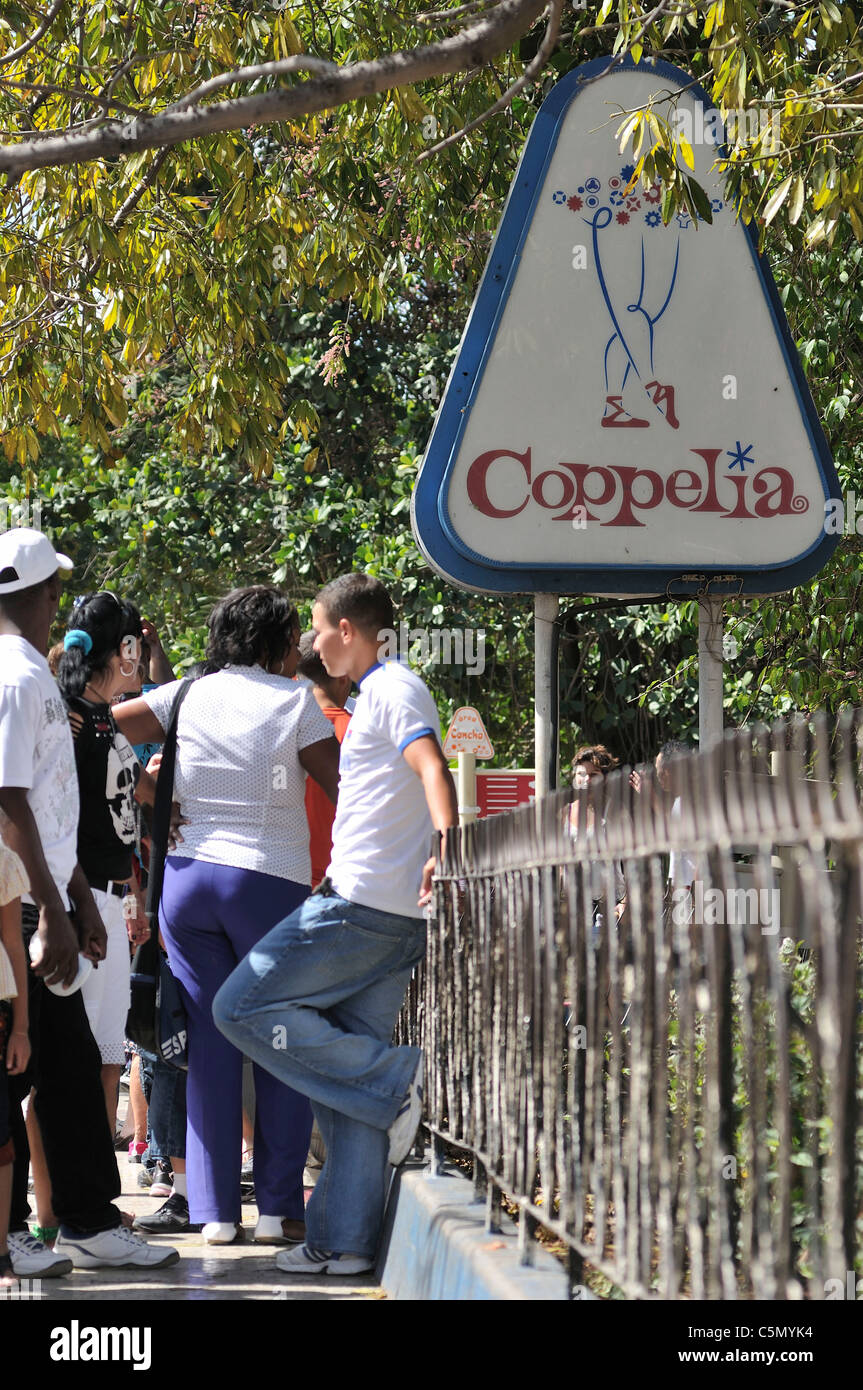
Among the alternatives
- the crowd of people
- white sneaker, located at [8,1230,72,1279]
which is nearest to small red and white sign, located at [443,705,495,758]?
the crowd of people

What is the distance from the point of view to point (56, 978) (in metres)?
4.20

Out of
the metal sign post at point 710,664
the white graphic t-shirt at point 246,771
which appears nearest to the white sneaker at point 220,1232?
the white graphic t-shirt at point 246,771

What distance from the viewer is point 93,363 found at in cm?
807

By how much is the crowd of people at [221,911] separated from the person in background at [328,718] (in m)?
0.61

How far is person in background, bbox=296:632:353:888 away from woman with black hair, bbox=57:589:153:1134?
0.67m

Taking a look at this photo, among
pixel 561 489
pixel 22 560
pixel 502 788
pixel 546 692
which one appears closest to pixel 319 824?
pixel 546 692

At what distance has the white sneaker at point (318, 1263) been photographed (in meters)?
4.44

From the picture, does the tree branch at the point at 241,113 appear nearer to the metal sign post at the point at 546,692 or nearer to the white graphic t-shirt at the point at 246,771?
the white graphic t-shirt at the point at 246,771

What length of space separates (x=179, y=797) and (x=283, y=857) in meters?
0.37

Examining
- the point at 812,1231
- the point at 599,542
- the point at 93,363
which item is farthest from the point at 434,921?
the point at 93,363

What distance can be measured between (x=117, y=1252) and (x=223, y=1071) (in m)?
0.63

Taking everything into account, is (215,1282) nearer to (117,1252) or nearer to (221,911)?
(117,1252)

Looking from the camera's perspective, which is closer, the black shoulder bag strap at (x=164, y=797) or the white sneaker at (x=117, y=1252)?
the white sneaker at (x=117, y=1252)
